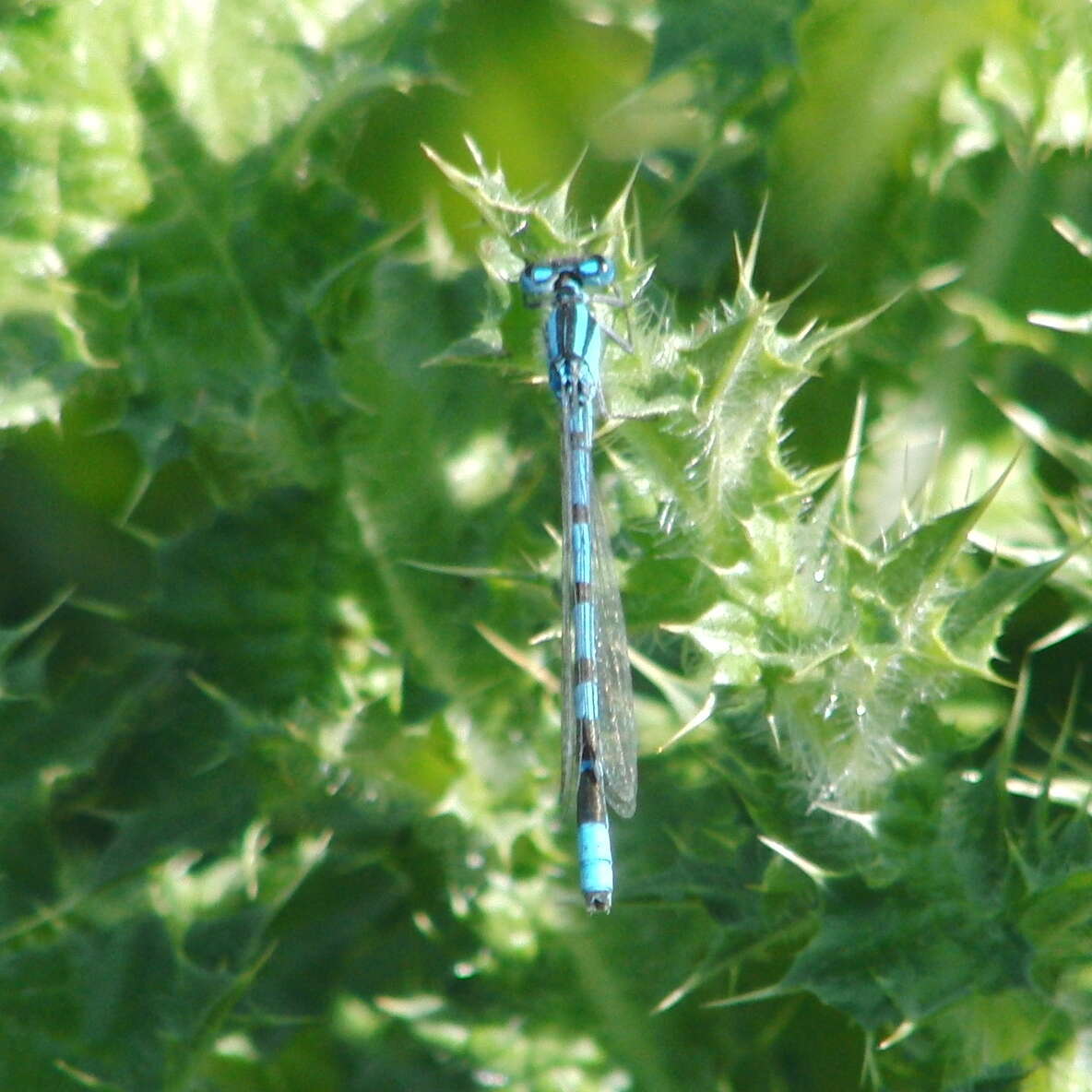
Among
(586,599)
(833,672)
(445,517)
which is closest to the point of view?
(833,672)

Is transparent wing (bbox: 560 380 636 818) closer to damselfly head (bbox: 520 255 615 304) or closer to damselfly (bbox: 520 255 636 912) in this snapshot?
damselfly (bbox: 520 255 636 912)

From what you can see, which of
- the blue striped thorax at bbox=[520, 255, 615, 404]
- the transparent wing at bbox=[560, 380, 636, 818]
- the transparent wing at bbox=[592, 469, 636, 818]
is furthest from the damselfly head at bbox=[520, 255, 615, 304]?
the transparent wing at bbox=[592, 469, 636, 818]

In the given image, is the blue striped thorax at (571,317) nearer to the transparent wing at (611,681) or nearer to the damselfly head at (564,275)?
the damselfly head at (564,275)

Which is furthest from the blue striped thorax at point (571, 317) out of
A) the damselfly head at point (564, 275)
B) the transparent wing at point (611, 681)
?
the transparent wing at point (611, 681)

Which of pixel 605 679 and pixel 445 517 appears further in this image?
pixel 445 517

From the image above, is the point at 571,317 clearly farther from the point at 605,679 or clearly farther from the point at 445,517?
the point at 605,679

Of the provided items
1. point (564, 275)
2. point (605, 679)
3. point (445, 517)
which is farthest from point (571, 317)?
point (605, 679)

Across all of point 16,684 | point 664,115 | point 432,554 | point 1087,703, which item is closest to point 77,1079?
point 16,684

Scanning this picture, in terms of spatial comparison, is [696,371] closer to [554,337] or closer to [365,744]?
[554,337]
